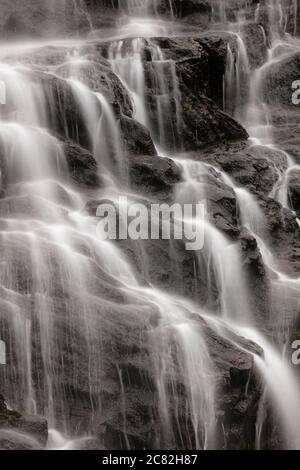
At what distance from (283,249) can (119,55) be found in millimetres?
7806

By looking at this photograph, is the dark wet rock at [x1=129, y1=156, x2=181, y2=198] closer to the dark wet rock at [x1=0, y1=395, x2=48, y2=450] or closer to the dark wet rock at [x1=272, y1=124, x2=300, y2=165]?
the dark wet rock at [x1=272, y1=124, x2=300, y2=165]

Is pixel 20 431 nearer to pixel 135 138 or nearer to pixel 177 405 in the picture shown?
pixel 177 405

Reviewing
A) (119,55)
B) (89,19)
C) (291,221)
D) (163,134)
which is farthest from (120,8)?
(291,221)

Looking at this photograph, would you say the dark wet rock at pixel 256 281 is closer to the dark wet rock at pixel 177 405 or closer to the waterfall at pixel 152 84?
the dark wet rock at pixel 177 405

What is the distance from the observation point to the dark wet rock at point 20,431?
821 centimetres

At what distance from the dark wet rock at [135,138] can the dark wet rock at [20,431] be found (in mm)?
8169

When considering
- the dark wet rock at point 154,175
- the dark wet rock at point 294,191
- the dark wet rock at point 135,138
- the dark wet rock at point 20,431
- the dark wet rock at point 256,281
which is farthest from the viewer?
the dark wet rock at point 294,191

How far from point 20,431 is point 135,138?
893cm

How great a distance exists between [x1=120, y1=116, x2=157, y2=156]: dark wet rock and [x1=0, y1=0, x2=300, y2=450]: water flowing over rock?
0.12ft

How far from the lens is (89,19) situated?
936 inches

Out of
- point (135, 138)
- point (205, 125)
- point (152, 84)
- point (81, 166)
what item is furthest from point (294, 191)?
point (81, 166)

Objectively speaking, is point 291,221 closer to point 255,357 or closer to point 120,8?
point 255,357

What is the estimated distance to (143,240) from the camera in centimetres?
1280

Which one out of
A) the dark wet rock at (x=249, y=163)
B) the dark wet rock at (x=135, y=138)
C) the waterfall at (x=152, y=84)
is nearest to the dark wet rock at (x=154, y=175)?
the dark wet rock at (x=135, y=138)
